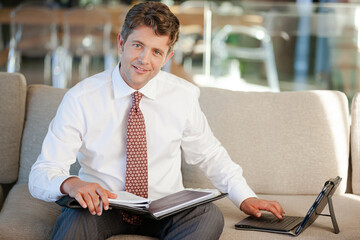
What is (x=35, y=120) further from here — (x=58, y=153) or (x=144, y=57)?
(x=144, y=57)

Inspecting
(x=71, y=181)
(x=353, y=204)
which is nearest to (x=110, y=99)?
(x=71, y=181)

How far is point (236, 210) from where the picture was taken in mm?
1953

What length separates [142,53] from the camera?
1613mm

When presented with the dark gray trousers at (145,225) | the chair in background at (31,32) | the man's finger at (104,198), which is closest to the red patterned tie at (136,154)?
the dark gray trousers at (145,225)

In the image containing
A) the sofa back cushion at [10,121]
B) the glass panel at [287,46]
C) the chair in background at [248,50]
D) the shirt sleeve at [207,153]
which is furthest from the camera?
the chair in background at [248,50]

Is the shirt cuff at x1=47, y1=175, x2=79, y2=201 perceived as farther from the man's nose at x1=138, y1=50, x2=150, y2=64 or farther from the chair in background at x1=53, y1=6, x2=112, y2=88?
the chair in background at x1=53, y1=6, x2=112, y2=88

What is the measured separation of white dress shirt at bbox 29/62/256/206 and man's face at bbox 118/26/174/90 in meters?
0.10

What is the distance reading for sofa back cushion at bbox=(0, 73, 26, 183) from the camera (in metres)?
2.10

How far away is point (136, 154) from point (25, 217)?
417mm

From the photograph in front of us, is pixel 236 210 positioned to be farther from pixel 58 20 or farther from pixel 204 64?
pixel 58 20

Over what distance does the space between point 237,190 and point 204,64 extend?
9.48 ft

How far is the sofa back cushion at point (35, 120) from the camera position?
2.11 metres

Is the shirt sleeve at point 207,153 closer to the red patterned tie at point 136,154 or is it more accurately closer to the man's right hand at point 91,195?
the red patterned tie at point 136,154

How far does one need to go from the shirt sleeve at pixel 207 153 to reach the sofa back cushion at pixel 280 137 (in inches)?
10.7
